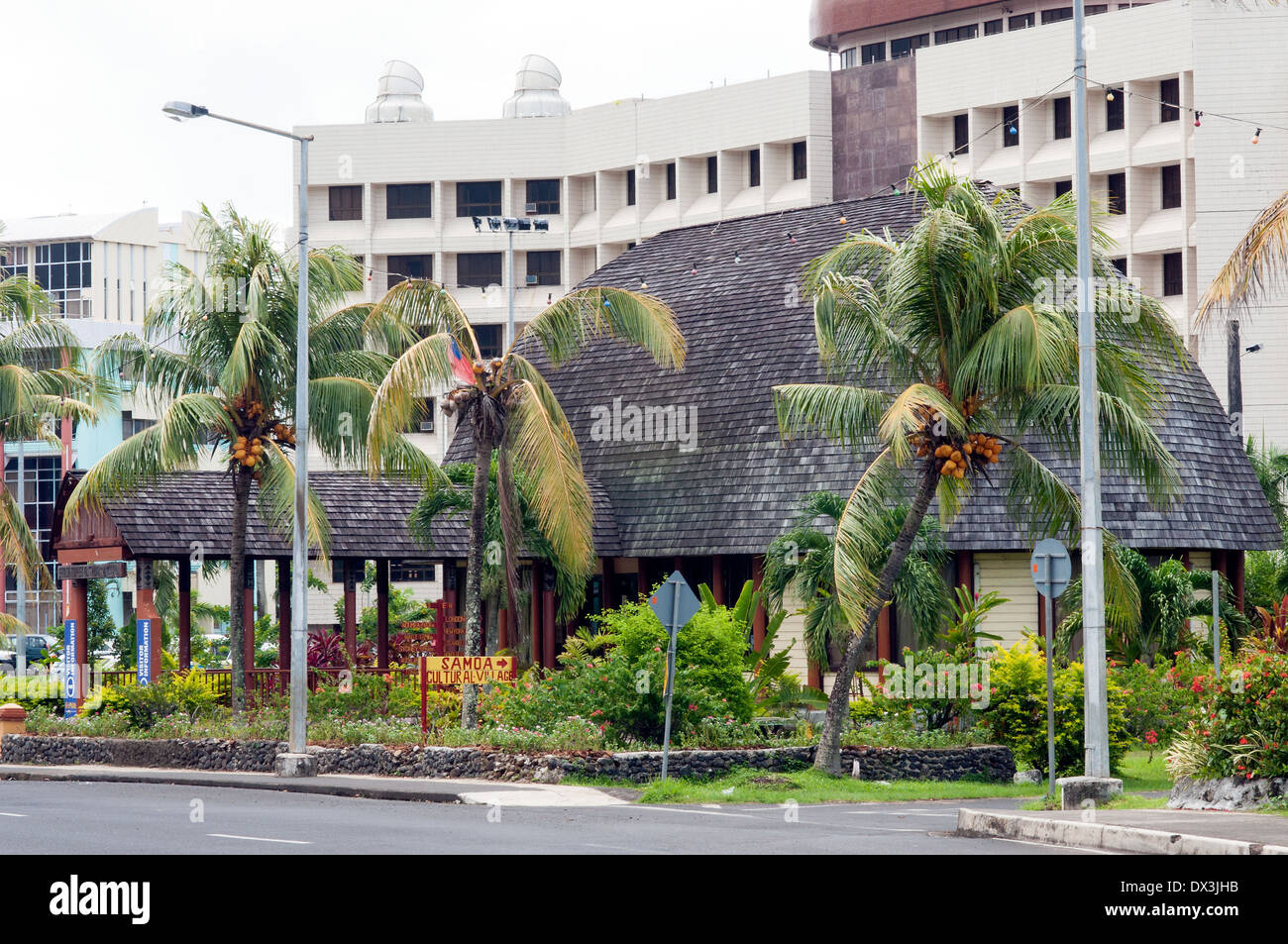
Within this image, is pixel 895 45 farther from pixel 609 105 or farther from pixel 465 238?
pixel 465 238

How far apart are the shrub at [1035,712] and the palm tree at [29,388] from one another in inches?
680

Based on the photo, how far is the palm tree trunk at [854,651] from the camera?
24.4 meters

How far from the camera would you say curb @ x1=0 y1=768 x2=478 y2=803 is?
22.6 metres

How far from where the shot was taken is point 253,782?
24.9 metres

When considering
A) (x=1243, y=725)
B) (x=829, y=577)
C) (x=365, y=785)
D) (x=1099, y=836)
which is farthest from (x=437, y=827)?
(x=829, y=577)

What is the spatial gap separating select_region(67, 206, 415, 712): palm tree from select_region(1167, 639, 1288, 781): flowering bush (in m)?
13.5

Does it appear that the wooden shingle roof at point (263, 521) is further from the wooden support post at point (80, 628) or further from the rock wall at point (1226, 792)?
the rock wall at point (1226, 792)

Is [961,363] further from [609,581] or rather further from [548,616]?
[548,616]

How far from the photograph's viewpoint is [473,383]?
26.7 m

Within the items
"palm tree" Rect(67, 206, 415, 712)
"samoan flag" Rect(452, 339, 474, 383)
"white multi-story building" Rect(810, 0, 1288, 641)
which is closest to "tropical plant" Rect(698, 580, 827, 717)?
"samoan flag" Rect(452, 339, 474, 383)

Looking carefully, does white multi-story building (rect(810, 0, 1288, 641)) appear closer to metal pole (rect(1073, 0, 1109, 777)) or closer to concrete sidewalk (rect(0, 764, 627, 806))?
metal pole (rect(1073, 0, 1109, 777))

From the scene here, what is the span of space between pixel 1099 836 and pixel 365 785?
11236 mm

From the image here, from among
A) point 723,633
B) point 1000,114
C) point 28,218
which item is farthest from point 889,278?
point 28,218

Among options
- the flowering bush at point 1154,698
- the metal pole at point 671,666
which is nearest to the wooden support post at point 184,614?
the metal pole at point 671,666
